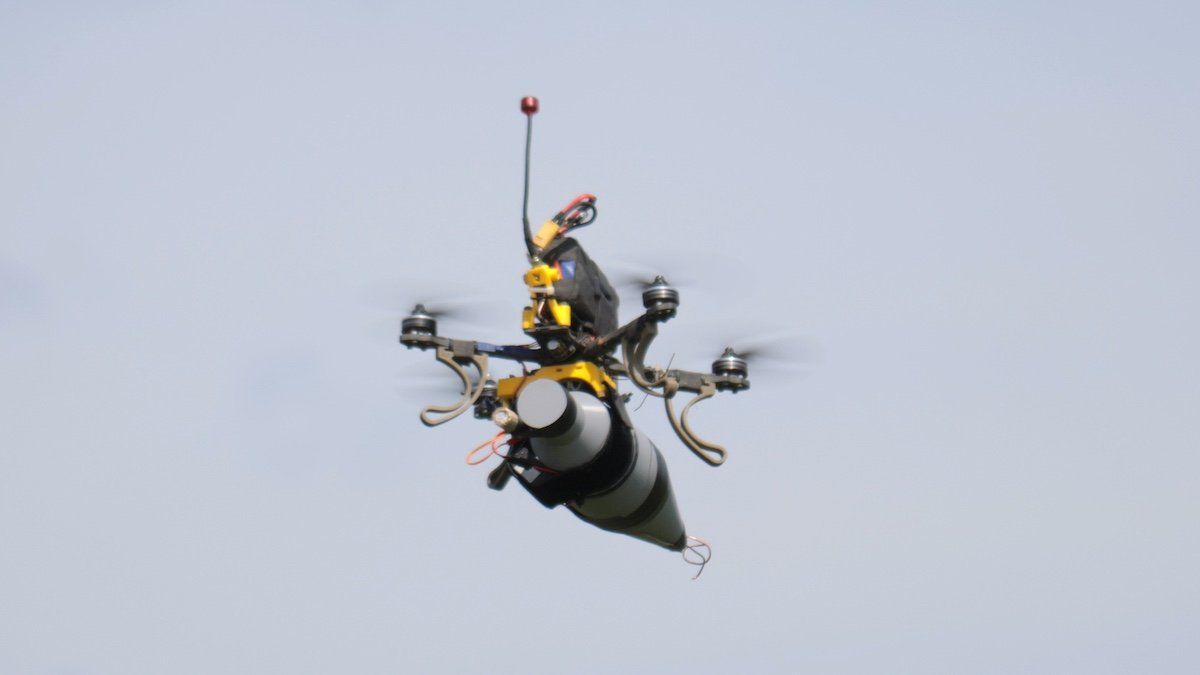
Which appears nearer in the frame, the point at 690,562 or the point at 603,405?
the point at 603,405

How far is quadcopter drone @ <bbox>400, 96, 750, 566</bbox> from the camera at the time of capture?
23406 mm

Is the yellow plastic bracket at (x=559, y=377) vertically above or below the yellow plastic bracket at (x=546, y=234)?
below

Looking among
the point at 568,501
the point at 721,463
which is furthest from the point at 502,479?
the point at 721,463

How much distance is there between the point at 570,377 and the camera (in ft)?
78.4

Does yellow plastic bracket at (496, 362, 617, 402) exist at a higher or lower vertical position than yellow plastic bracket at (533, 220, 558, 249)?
lower

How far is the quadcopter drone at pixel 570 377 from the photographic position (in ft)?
76.8

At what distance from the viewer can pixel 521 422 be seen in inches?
914

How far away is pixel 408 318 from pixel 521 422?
66.2 inches

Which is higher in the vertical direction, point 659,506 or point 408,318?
point 408,318

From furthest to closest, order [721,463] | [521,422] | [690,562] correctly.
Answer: [690,562] → [721,463] → [521,422]

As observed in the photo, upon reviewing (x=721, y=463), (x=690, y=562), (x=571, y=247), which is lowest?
(x=690, y=562)

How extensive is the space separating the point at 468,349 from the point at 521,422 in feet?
3.93

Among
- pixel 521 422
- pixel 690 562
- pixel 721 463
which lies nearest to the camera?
pixel 521 422

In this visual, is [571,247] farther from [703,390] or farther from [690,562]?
[690,562]
